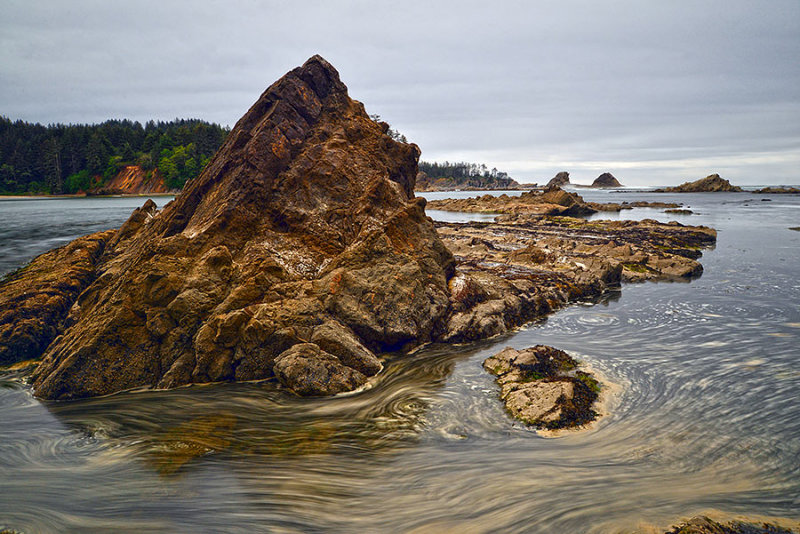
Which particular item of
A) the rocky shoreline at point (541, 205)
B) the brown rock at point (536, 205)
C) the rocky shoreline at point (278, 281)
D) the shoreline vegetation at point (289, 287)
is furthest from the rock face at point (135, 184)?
the shoreline vegetation at point (289, 287)

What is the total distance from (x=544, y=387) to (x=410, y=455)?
141 inches

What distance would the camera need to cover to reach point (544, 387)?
9.41m

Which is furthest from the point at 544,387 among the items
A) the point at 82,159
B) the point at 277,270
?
the point at 82,159

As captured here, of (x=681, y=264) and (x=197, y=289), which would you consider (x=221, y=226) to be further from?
(x=681, y=264)

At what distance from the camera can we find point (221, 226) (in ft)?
44.3

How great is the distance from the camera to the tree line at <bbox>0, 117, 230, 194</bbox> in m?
118

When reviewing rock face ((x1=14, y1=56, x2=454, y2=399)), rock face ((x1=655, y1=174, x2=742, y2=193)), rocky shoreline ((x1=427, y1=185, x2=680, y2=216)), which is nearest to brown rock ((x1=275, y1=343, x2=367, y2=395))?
rock face ((x1=14, y1=56, x2=454, y2=399))

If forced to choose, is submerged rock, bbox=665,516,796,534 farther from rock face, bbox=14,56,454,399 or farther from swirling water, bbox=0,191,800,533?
rock face, bbox=14,56,454,399

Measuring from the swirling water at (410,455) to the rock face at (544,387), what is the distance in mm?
382

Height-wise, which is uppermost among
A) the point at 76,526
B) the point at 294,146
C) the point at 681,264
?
the point at 294,146

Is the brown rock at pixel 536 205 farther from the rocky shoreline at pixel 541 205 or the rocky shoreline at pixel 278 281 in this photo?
the rocky shoreline at pixel 278 281

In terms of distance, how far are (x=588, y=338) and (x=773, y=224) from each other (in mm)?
59047

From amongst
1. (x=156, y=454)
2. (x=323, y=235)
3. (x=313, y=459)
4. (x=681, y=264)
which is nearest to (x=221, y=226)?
(x=323, y=235)

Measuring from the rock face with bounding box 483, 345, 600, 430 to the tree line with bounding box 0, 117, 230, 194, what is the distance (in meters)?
125
